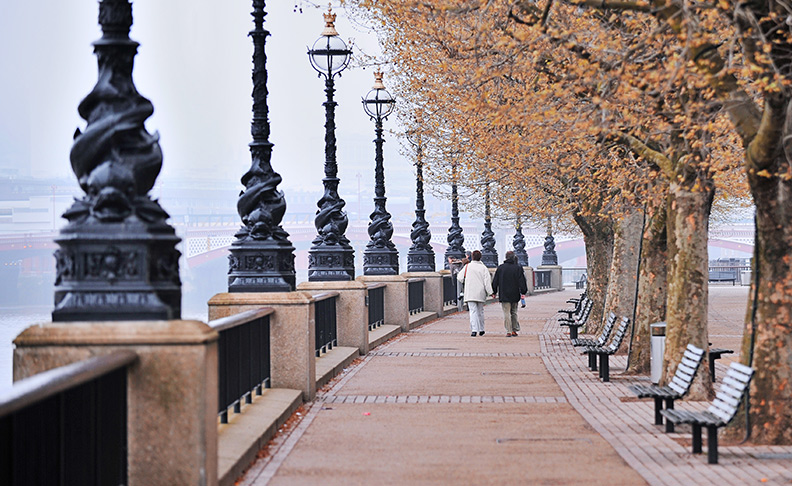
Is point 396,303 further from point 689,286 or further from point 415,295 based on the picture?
point 689,286

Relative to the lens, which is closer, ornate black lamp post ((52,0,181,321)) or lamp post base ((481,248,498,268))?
ornate black lamp post ((52,0,181,321))

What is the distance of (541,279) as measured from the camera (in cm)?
6600

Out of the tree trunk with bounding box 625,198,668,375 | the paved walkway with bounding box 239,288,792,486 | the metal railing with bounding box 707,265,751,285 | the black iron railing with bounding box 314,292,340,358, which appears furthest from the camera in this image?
the metal railing with bounding box 707,265,751,285

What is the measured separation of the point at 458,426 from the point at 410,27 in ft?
32.1

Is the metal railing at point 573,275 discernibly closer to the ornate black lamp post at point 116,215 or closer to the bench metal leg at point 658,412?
the bench metal leg at point 658,412

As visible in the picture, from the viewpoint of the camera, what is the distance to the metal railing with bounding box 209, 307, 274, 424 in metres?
10.4

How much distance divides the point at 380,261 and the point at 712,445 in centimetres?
1936

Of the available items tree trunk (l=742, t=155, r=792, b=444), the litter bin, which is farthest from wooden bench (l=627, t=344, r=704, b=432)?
the litter bin

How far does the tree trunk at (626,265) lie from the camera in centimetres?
2294

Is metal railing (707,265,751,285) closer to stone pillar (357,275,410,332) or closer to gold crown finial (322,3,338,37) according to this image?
stone pillar (357,275,410,332)

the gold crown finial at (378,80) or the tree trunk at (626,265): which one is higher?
the gold crown finial at (378,80)

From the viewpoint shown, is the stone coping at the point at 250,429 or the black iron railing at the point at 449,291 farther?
the black iron railing at the point at 449,291

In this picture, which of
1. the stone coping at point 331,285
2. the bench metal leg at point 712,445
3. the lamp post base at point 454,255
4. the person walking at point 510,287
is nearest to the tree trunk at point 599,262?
the person walking at point 510,287

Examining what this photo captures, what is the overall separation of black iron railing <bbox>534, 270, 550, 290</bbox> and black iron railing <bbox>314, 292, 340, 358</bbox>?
145 feet
